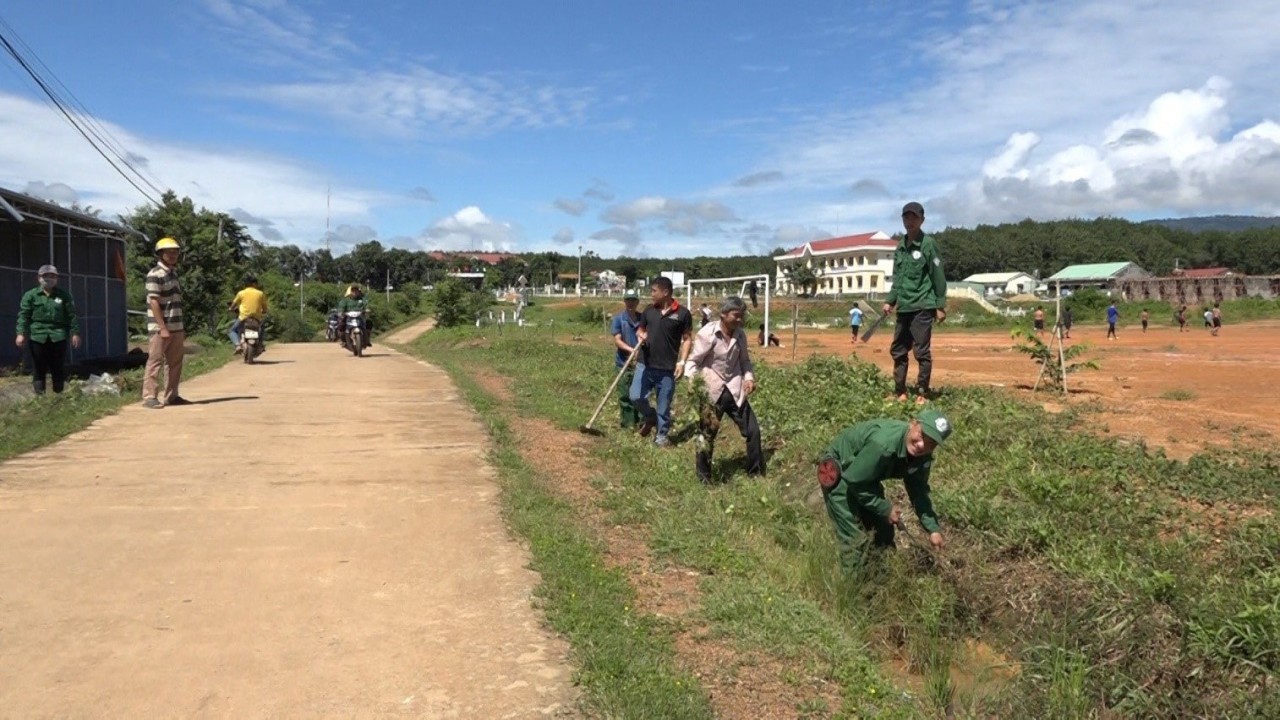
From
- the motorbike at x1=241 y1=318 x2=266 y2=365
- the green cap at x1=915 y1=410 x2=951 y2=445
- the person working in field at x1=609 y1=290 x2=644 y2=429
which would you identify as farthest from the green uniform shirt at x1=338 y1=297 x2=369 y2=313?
the green cap at x1=915 y1=410 x2=951 y2=445

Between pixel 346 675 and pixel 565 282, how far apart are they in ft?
438

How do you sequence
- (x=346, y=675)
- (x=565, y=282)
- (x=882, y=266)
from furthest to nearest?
(x=565, y=282)
(x=882, y=266)
(x=346, y=675)

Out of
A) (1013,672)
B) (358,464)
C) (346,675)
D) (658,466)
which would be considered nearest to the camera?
(346,675)

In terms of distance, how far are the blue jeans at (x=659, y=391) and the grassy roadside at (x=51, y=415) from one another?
205 inches

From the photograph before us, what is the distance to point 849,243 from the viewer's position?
106 metres

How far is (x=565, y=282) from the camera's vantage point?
13662cm

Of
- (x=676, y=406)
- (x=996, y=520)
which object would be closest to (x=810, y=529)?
(x=996, y=520)

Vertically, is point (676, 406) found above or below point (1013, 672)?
above

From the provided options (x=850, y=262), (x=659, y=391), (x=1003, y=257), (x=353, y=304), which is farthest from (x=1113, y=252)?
(x=659, y=391)

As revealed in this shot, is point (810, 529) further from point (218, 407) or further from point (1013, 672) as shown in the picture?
point (218, 407)

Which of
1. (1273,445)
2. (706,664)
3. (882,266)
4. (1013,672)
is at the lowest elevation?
(1013,672)

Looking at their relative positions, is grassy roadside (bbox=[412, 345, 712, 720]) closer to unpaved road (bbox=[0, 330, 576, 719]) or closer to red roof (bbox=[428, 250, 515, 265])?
unpaved road (bbox=[0, 330, 576, 719])

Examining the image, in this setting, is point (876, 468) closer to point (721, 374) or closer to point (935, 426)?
point (935, 426)

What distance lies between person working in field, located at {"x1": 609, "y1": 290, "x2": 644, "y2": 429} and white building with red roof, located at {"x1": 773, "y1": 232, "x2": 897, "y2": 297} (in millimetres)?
84391
